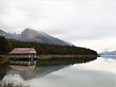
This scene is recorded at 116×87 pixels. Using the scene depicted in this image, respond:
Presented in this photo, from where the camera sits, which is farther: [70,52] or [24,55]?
[70,52]

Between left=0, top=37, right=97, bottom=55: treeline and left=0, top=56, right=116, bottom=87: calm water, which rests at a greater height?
left=0, top=37, right=97, bottom=55: treeline

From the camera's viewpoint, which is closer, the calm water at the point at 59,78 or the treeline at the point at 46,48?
the calm water at the point at 59,78

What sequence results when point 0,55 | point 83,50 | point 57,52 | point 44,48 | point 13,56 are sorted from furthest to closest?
1. point 83,50
2. point 57,52
3. point 44,48
4. point 13,56
5. point 0,55

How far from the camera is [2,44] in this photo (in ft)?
267

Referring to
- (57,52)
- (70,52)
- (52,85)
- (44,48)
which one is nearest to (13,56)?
(44,48)

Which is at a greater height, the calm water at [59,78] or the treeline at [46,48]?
the treeline at [46,48]

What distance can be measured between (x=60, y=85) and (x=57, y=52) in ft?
333

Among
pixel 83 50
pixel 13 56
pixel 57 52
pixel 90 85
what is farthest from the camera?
pixel 83 50

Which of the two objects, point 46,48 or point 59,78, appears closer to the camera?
point 59,78

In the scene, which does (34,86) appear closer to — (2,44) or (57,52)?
(2,44)

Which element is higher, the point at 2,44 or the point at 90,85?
the point at 2,44

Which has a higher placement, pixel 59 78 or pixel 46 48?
pixel 46 48

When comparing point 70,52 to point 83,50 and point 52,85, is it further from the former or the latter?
point 52,85

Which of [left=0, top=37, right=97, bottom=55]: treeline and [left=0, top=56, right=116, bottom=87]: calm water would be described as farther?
[left=0, top=37, right=97, bottom=55]: treeline
